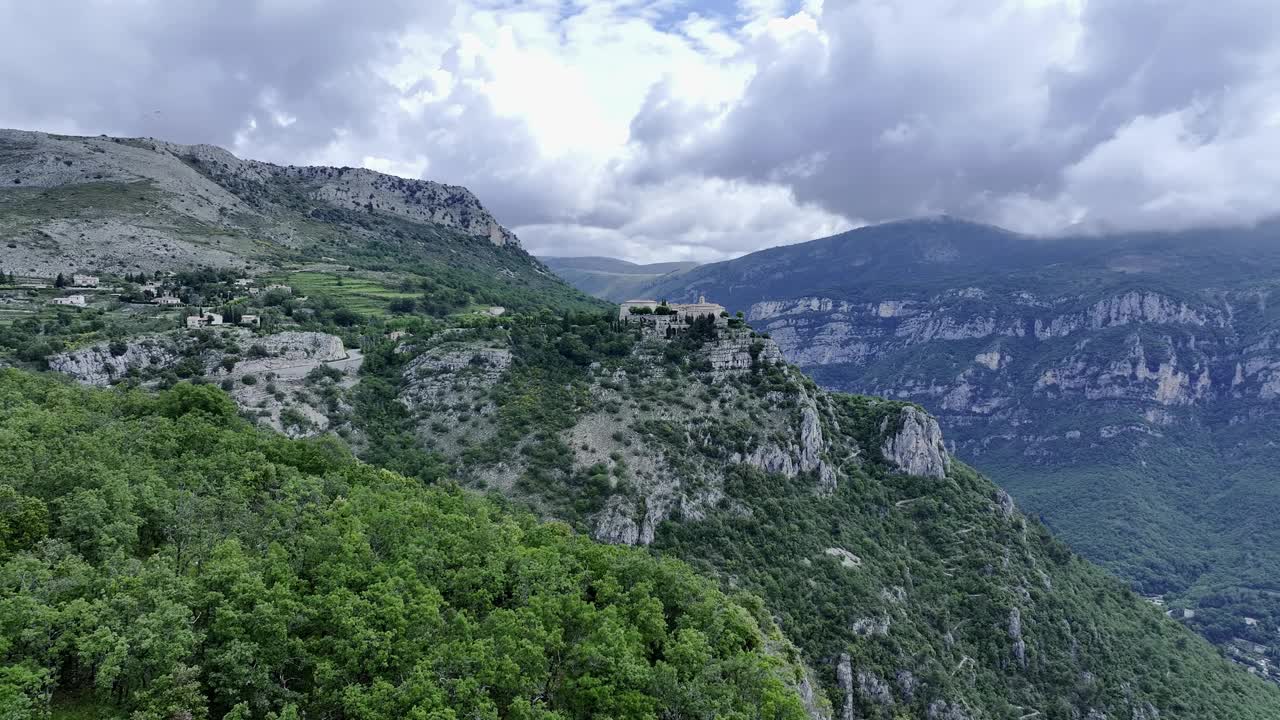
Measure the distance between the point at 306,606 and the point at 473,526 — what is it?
14663 mm

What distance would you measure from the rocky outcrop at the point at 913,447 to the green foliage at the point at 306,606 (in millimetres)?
80782

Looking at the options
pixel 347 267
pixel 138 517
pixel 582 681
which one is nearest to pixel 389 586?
pixel 582 681

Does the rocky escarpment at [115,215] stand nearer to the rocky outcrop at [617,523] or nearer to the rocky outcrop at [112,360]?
the rocky outcrop at [112,360]

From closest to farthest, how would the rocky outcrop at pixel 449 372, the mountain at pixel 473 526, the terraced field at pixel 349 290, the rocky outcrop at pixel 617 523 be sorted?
the mountain at pixel 473 526 < the rocky outcrop at pixel 617 523 < the rocky outcrop at pixel 449 372 < the terraced field at pixel 349 290

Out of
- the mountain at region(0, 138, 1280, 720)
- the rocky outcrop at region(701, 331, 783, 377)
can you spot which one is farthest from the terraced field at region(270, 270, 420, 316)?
the rocky outcrop at region(701, 331, 783, 377)

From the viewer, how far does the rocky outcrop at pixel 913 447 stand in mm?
118875

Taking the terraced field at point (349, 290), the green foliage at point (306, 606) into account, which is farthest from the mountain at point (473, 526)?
the terraced field at point (349, 290)

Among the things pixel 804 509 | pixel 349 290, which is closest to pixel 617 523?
pixel 804 509

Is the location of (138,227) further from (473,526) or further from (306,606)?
(306,606)

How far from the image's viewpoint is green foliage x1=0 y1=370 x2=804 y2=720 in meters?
26.1

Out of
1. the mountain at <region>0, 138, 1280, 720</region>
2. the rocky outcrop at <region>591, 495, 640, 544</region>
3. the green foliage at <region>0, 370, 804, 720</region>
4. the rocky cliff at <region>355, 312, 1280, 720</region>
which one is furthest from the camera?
the rocky cliff at <region>355, 312, 1280, 720</region>

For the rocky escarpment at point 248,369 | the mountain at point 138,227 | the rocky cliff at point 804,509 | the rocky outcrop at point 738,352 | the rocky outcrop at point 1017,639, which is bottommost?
the rocky outcrop at point 1017,639

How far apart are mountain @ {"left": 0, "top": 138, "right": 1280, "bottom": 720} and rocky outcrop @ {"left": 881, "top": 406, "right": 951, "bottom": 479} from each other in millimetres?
515

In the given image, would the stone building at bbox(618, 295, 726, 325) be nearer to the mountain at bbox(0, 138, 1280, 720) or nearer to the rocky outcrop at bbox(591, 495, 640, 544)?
the mountain at bbox(0, 138, 1280, 720)
